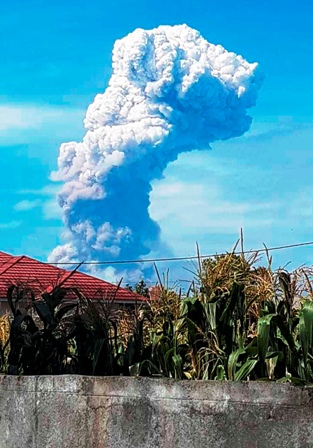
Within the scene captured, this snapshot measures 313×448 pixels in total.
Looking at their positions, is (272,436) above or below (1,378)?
below

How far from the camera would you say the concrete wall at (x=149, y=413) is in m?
6.63

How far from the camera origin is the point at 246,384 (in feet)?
22.4

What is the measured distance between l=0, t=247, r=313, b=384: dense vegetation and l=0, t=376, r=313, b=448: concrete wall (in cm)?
52

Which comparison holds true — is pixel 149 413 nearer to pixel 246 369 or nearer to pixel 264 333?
Answer: pixel 246 369

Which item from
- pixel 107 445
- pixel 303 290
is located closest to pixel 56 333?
pixel 107 445

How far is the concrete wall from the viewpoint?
21.7ft

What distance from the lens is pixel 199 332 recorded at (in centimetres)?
817

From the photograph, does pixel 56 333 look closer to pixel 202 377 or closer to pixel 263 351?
pixel 202 377

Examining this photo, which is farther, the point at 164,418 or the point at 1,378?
the point at 1,378

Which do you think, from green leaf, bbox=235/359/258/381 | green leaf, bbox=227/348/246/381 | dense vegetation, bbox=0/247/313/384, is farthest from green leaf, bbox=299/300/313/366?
green leaf, bbox=227/348/246/381

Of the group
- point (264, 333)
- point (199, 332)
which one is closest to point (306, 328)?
point (264, 333)

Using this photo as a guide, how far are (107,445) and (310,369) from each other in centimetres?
181

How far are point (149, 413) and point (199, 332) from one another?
94cm

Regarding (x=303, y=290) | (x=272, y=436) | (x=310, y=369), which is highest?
(x=303, y=290)
